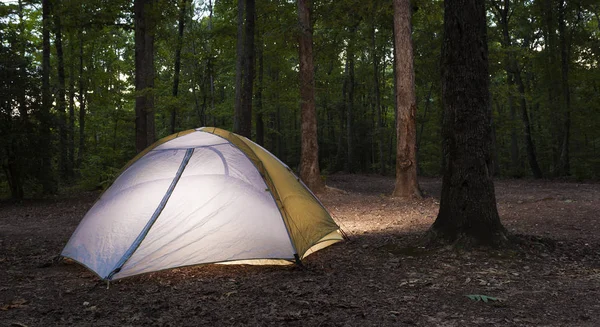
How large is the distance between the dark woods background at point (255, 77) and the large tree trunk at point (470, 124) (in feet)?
22.5

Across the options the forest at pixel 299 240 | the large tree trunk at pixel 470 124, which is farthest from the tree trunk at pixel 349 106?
the large tree trunk at pixel 470 124

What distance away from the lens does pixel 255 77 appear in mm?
20359

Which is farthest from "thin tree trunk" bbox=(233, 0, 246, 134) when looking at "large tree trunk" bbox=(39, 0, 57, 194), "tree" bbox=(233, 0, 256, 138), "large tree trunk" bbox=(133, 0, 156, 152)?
"large tree trunk" bbox=(39, 0, 57, 194)

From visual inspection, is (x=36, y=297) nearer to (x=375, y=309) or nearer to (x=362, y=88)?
(x=375, y=309)

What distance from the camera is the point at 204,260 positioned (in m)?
4.83

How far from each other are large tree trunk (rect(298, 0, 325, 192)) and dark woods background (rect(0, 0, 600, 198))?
59 centimetres

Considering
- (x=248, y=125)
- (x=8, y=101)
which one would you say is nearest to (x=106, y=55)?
(x=8, y=101)

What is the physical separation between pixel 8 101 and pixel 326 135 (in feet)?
80.8

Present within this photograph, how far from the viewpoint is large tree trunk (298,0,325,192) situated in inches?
483

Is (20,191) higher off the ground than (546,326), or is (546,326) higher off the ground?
(20,191)

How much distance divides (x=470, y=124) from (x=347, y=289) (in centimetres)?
247

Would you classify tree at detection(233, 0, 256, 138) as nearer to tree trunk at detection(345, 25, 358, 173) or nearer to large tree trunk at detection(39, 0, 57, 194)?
large tree trunk at detection(39, 0, 57, 194)

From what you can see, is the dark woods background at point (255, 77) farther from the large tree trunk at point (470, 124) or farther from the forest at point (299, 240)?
the large tree trunk at point (470, 124)

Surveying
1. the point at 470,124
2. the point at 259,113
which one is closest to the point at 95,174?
the point at 259,113
